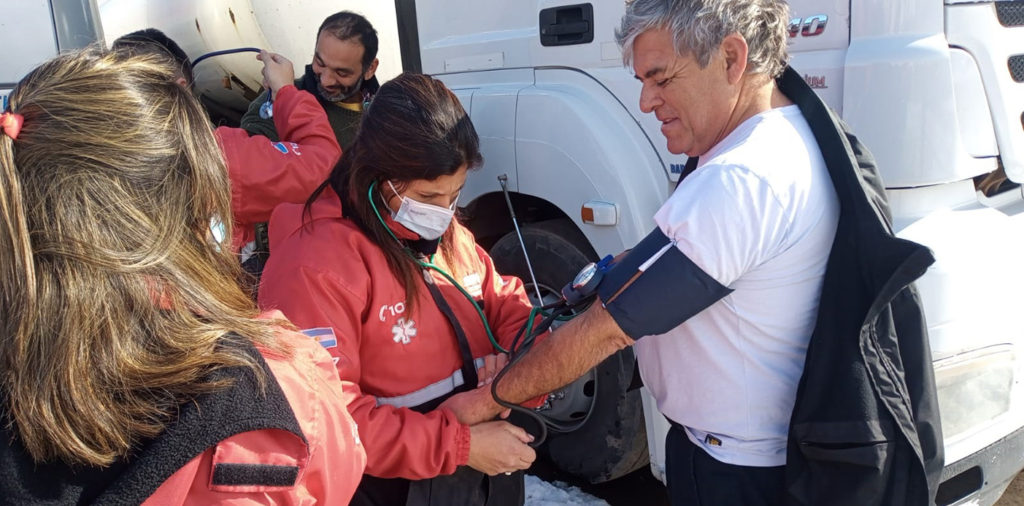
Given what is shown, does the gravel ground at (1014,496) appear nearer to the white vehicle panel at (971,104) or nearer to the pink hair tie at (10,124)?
the white vehicle panel at (971,104)

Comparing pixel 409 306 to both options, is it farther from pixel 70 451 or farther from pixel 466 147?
pixel 70 451

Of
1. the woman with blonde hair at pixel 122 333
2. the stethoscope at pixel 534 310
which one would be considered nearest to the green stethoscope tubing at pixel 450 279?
the stethoscope at pixel 534 310

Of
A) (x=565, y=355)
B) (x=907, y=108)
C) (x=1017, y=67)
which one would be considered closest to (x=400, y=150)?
(x=565, y=355)

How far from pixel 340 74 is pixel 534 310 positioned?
1.97 m

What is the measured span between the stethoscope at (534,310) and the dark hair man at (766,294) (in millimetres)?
42

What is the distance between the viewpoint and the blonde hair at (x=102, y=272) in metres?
0.87

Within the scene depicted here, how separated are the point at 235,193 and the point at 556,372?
1.42m

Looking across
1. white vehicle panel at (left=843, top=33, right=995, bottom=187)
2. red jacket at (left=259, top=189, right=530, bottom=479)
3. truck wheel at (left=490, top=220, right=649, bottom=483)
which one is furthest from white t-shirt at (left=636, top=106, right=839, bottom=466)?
truck wheel at (left=490, top=220, right=649, bottom=483)

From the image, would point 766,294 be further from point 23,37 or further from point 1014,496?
point 23,37

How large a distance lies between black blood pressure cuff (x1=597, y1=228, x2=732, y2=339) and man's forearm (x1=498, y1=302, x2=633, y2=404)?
4cm

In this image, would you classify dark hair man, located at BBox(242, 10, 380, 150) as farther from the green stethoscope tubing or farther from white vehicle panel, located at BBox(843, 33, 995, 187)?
white vehicle panel, located at BBox(843, 33, 995, 187)

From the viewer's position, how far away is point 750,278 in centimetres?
144

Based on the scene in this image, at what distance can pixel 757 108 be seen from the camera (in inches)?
61.4

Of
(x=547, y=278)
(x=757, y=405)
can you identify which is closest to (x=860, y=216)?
(x=757, y=405)
